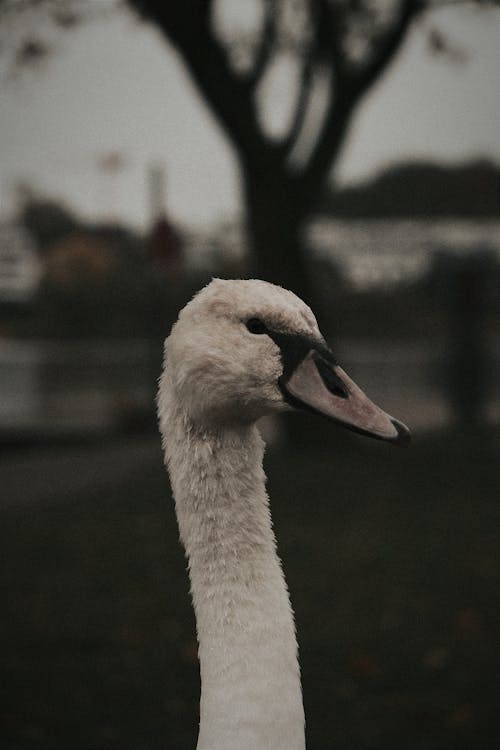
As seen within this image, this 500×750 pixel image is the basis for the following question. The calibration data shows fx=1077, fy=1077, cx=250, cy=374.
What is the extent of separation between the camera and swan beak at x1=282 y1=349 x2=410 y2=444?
2227mm

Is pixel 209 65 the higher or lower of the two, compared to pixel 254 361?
higher

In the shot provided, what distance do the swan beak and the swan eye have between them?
0.39 feet

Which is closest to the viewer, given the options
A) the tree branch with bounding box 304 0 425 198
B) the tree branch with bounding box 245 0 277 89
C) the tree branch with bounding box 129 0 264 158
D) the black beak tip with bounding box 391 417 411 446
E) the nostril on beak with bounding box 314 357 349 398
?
the black beak tip with bounding box 391 417 411 446

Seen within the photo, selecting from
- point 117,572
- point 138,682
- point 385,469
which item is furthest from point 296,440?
point 138,682

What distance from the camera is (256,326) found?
7.75 feet

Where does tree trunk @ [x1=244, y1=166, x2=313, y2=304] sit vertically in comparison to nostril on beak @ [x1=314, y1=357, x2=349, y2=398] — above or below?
below

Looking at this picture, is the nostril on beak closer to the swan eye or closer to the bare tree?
the swan eye

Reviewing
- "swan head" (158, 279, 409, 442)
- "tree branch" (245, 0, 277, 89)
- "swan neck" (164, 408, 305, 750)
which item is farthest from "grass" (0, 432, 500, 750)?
"tree branch" (245, 0, 277, 89)

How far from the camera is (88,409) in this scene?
14969mm

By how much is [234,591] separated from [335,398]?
0.50 meters

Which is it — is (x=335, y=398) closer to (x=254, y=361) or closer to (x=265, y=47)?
(x=254, y=361)

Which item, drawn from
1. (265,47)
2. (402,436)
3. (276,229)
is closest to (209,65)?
(265,47)

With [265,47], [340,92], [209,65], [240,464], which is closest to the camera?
[240,464]

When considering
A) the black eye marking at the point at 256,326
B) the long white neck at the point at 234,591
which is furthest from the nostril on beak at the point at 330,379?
the long white neck at the point at 234,591
